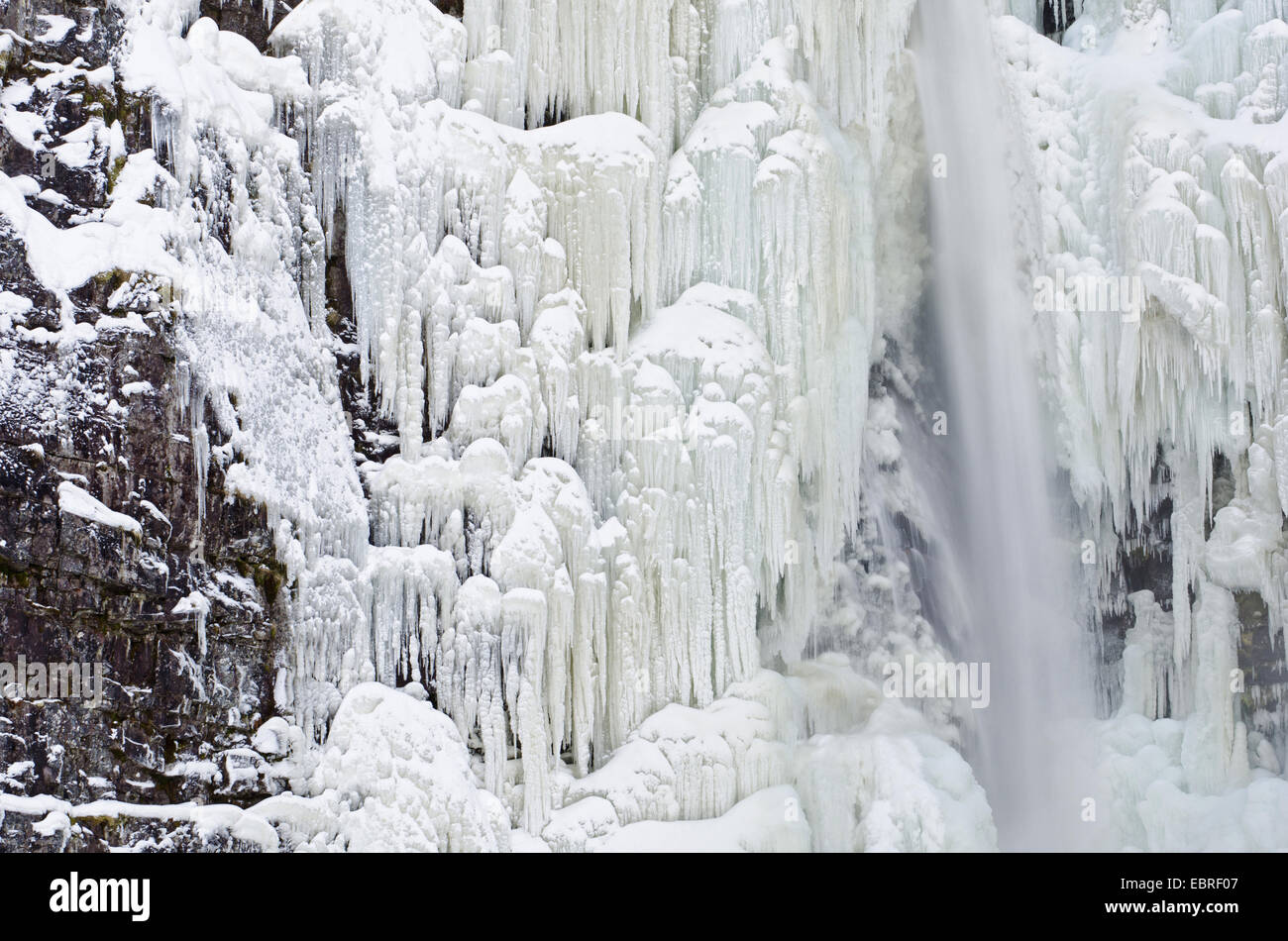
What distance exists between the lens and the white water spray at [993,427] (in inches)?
433

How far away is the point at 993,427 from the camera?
11.1 m

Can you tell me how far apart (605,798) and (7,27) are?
20.4 ft

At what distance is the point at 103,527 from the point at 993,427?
6825 millimetres

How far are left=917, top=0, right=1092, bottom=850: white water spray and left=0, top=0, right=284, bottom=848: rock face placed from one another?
578 cm

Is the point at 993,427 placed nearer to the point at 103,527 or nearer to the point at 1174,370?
the point at 1174,370

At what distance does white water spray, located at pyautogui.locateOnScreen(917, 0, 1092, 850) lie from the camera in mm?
10992

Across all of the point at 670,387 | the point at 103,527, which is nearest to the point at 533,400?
the point at 670,387

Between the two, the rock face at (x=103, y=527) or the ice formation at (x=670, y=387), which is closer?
the rock face at (x=103, y=527)

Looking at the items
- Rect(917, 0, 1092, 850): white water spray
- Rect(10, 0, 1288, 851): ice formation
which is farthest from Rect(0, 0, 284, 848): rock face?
Rect(917, 0, 1092, 850): white water spray

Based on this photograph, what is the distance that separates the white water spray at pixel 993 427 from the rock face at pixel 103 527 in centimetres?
578

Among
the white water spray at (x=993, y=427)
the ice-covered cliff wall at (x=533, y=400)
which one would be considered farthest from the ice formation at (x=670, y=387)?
the white water spray at (x=993, y=427)

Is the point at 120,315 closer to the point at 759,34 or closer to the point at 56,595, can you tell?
the point at 56,595

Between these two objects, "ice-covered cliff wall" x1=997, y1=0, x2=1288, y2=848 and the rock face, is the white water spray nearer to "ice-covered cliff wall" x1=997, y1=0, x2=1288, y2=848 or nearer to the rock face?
"ice-covered cliff wall" x1=997, y1=0, x2=1288, y2=848

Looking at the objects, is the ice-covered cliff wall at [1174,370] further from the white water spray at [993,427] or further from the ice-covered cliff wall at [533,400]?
the ice-covered cliff wall at [533,400]
